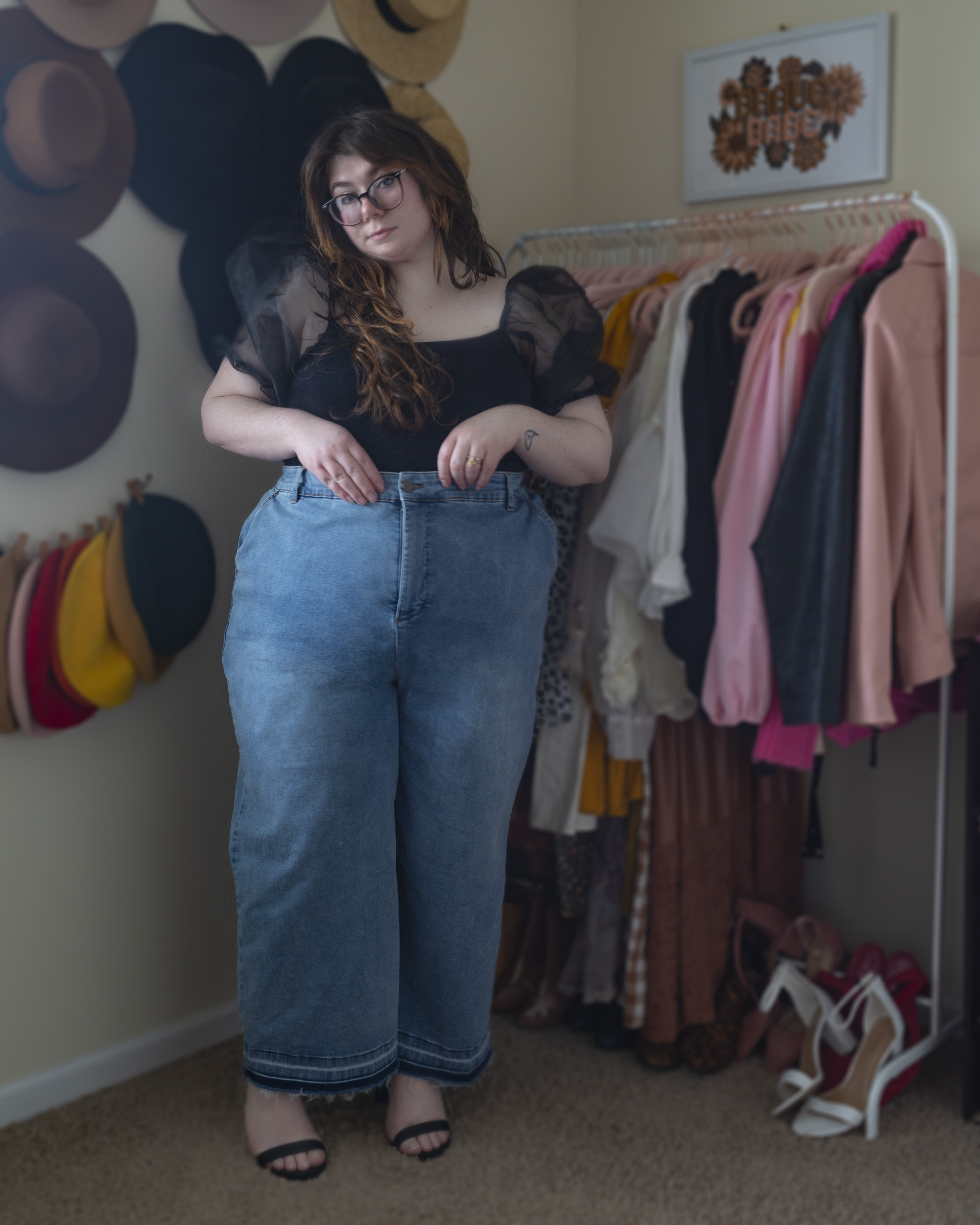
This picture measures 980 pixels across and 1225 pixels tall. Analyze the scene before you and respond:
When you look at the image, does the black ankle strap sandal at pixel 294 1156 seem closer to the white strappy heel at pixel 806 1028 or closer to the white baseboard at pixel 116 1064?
the white baseboard at pixel 116 1064

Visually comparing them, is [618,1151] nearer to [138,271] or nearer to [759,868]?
[759,868]

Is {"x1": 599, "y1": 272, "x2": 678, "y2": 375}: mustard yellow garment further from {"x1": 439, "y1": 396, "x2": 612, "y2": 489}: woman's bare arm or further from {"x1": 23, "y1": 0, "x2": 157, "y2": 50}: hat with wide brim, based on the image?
{"x1": 23, "y1": 0, "x2": 157, "y2": 50}: hat with wide brim

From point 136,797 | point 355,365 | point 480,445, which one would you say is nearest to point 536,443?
point 480,445

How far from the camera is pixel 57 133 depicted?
1583 mm

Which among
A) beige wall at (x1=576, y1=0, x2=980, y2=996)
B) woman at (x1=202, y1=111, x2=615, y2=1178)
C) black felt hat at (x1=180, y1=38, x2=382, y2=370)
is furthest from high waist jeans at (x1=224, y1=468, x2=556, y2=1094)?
beige wall at (x1=576, y1=0, x2=980, y2=996)

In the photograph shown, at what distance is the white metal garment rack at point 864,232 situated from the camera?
1.75 metres

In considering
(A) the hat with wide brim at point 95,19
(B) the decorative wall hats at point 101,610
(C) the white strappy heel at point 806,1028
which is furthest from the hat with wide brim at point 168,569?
(C) the white strappy heel at point 806,1028

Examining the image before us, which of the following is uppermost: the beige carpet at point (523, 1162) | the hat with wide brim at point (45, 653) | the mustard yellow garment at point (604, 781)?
the hat with wide brim at point (45, 653)

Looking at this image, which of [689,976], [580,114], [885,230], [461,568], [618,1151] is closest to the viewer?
[461,568]

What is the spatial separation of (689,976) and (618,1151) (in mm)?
368

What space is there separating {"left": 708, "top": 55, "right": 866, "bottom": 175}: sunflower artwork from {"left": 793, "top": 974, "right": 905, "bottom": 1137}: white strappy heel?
60.8 inches

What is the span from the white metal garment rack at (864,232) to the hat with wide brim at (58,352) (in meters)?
0.89

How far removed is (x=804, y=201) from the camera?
7.26 ft

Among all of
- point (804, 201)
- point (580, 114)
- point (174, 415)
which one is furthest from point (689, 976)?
point (580, 114)
